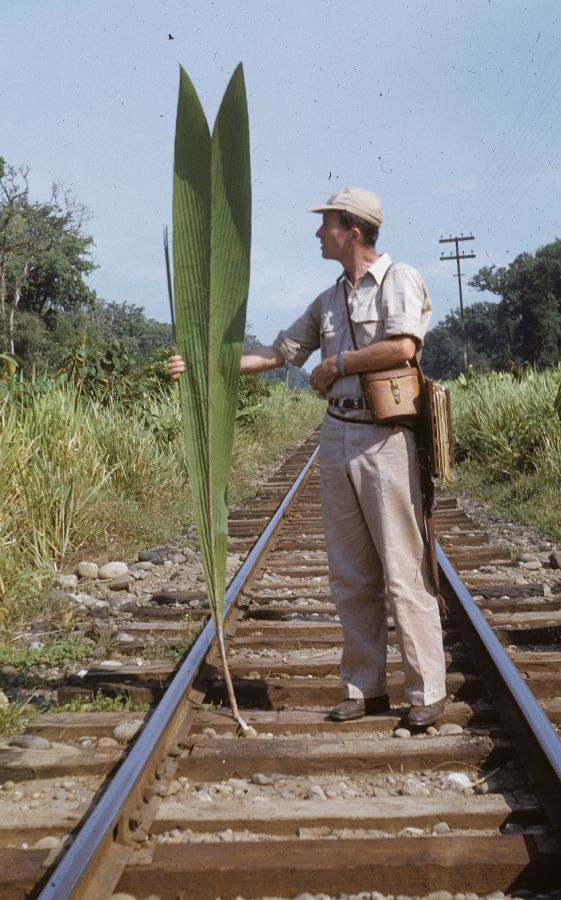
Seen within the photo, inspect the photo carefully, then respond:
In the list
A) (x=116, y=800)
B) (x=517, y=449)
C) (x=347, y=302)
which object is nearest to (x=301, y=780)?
(x=116, y=800)

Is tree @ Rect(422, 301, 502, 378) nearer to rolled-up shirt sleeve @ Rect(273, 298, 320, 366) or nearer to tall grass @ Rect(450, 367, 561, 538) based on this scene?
tall grass @ Rect(450, 367, 561, 538)

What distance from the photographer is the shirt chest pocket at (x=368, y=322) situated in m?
3.30

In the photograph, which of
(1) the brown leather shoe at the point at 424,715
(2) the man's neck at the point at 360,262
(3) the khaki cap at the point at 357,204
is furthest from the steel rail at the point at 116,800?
(3) the khaki cap at the point at 357,204

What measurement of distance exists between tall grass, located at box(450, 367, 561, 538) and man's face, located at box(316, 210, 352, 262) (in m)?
4.41

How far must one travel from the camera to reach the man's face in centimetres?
329

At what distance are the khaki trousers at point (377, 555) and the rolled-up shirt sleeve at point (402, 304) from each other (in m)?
0.35

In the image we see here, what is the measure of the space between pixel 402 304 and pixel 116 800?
1.80 m

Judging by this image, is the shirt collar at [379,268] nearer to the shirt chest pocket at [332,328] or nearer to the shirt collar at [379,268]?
the shirt collar at [379,268]

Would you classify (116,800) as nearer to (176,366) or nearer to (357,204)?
(176,366)

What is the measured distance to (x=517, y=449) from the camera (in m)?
10.2

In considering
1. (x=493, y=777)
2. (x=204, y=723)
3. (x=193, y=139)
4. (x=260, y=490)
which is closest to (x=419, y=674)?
(x=493, y=777)

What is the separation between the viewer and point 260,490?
10.8 meters

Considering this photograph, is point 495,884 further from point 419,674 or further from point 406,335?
point 406,335

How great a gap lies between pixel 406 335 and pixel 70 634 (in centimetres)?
246
